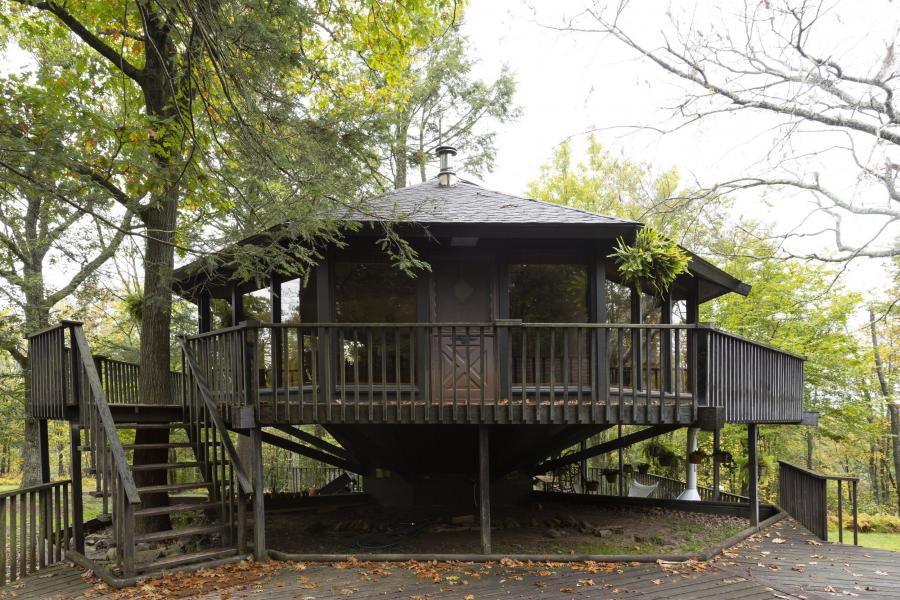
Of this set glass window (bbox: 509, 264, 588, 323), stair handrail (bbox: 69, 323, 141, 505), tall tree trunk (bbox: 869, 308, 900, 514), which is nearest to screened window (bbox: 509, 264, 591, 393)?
glass window (bbox: 509, 264, 588, 323)

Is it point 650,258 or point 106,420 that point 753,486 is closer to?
point 650,258

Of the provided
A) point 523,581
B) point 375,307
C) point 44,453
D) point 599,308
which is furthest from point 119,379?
point 599,308

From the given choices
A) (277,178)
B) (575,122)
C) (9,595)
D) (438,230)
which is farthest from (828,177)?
(9,595)

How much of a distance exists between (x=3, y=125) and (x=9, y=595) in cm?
451

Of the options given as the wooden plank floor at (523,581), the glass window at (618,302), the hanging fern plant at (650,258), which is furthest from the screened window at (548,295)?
the wooden plank floor at (523,581)

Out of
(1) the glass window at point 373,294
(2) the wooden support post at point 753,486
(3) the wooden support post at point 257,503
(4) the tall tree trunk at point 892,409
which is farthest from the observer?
(4) the tall tree trunk at point 892,409

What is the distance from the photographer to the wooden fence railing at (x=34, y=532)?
19.7 feet

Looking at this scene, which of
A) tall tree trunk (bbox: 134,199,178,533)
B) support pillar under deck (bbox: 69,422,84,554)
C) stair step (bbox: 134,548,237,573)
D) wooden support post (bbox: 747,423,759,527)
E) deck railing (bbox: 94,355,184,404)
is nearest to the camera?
stair step (bbox: 134,548,237,573)

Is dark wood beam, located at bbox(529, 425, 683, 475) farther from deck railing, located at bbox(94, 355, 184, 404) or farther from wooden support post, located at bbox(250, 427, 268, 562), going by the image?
deck railing, located at bbox(94, 355, 184, 404)

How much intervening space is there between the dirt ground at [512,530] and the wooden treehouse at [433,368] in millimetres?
688

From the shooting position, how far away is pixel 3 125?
5.55 m

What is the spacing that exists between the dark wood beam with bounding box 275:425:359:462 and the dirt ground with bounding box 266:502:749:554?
0.94 m

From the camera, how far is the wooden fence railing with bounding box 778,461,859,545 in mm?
7551

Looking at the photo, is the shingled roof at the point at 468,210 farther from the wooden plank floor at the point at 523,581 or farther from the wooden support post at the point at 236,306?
the wooden plank floor at the point at 523,581
